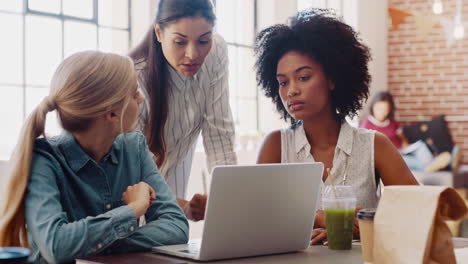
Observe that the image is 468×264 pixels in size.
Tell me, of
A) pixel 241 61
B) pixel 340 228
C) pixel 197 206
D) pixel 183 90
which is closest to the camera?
pixel 340 228

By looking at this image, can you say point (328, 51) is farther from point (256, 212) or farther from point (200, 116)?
point (256, 212)

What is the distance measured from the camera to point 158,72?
7.90 feet

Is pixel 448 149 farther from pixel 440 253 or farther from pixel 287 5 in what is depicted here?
pixel 440 253

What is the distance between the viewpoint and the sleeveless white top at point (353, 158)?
2.14 metres

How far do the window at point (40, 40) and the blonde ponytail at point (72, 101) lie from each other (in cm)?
218

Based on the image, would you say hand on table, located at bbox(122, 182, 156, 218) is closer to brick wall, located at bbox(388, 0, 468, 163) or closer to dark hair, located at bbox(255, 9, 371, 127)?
dark hair, located at bbox(255, 9, 371, 127)

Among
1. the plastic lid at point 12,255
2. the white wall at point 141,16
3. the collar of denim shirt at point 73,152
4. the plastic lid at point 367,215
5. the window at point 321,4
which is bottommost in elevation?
the plastic lid at point 367,215

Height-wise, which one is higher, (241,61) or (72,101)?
(241,61)

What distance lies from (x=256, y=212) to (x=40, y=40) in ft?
10.0

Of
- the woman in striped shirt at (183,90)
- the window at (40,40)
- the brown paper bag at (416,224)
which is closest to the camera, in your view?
the brown paper bag at (416,224)

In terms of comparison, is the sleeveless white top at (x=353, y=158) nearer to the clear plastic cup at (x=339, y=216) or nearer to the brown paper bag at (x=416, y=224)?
the clear plastic cup at (x=339, y=216)

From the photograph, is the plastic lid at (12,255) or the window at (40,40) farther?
the window at (40,40)

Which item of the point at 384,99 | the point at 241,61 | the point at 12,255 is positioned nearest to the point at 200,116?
the point at 12,255

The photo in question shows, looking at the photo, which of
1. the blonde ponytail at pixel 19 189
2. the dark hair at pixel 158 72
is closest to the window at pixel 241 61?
the dark hair at pixel 158 72
